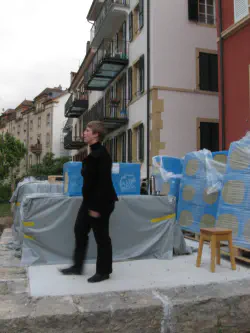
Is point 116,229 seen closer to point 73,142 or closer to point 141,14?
point 141,14

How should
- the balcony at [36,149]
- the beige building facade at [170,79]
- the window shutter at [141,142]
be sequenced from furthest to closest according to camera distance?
the balcony at [36,149], the window shutter at [141,142], the beige building facade at [170,79]

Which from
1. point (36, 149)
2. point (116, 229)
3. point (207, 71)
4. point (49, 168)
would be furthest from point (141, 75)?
point (36, 149)

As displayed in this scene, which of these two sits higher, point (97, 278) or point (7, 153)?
point (7, 153)

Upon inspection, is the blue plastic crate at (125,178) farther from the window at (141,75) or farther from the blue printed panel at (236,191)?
the window at (141,75)

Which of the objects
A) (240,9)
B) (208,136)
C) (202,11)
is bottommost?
(208,136)

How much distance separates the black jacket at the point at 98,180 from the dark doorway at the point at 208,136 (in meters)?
11.1

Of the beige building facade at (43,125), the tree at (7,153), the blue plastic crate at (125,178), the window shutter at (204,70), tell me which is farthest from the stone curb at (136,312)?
the beige building facade at (43,125)

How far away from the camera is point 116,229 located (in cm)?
542

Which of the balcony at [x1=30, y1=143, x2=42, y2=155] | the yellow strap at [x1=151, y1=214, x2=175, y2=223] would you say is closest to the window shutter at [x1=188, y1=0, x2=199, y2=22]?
the yellow strap at [x1=151, y1=214, x2=175, y2=223]

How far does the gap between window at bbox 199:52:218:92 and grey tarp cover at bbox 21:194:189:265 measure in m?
10.4

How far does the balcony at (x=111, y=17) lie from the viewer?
17.3 meters

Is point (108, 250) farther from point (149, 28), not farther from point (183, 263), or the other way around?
point (149, 28)

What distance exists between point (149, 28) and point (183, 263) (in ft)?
38.3

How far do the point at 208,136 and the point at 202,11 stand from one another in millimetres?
5422
